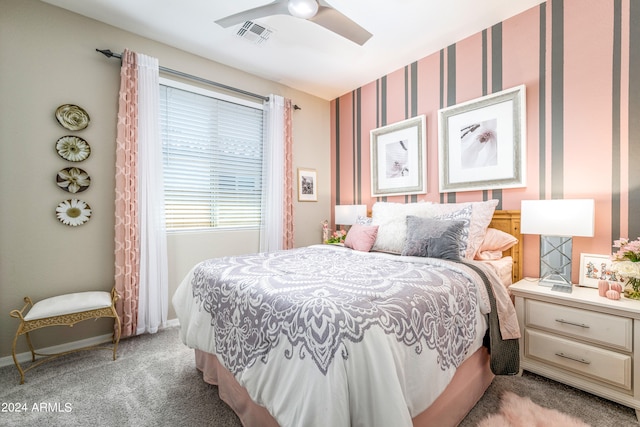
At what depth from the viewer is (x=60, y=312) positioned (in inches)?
77.0

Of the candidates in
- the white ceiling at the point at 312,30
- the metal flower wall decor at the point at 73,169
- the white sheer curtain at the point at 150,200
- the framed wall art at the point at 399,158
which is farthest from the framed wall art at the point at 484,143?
the metal flower wall decor at the point at 73,169

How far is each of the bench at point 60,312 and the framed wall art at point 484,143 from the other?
3251mm

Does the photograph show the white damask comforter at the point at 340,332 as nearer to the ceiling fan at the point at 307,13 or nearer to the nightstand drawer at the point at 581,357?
the nightstand drawer at the point at 581,357

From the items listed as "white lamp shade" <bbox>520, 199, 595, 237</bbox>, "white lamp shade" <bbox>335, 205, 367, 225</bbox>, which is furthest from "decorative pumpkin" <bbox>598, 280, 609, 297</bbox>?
"white lamp shade" <bbox>335, 205, 367, 225</bbox>

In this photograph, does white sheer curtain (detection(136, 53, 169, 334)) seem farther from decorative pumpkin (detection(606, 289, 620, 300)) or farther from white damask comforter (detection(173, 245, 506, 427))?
decorative pumpkin (detection(606, 289, 620, 300))

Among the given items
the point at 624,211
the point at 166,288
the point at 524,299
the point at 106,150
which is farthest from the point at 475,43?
the point at 166,288

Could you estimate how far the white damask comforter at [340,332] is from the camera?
2.99 ft

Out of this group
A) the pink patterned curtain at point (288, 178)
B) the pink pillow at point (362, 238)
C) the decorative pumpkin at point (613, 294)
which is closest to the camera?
the decorative pumpkin at point (613, 294)

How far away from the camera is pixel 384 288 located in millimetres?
1299

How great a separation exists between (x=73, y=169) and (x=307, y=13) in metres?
2.30

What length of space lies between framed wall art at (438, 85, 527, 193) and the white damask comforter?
1186mm

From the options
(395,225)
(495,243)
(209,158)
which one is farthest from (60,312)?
(495,243)

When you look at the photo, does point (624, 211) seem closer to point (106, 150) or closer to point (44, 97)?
point (106, 150)

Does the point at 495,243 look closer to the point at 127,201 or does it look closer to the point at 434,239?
the point at 434,239
